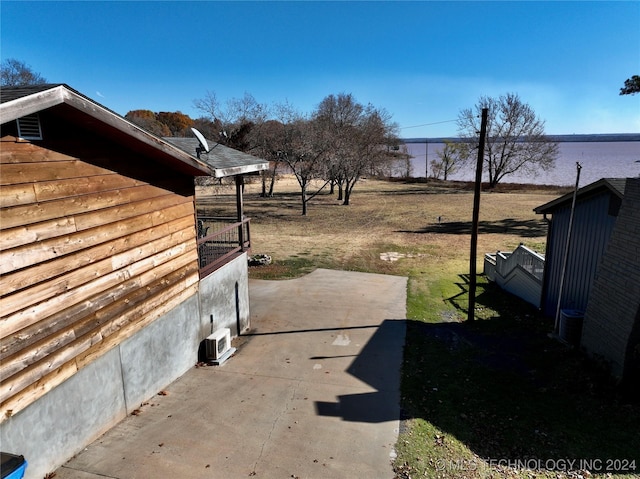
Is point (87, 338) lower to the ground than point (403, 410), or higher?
higher

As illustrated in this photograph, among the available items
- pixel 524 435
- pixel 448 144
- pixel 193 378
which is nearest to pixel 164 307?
pixel 193 378

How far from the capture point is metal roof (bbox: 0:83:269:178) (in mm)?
3764

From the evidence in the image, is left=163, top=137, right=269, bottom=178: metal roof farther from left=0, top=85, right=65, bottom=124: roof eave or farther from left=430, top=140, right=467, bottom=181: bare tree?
left=430, top=140, right=467, bottom=181: bare tree

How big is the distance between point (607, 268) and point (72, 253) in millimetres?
8742

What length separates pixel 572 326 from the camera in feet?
29.3

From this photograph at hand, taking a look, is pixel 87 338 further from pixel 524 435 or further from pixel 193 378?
pixel 524 435

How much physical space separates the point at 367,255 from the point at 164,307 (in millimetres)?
12330

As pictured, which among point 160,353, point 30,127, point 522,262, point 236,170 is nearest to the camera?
point 30,127

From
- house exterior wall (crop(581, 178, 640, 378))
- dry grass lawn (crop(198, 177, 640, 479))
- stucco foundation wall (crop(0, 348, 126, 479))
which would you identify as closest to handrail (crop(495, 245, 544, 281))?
dry grass lawn (crop(198, 177, 640, 479))

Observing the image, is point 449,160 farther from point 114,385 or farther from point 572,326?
point 114,385

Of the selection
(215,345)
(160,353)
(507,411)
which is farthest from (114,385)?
(507,411)

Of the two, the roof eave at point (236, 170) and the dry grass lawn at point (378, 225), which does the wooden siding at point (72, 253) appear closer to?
the roof eave at point (236, 170)

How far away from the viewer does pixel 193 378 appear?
7.37 meters

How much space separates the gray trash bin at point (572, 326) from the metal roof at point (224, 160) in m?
7.50
